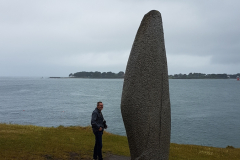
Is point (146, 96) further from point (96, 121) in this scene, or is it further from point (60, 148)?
point (60, 148)

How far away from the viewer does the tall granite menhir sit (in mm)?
6016

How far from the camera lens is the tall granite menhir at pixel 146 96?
19.7 feet

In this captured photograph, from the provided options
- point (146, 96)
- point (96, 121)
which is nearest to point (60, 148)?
point (96, 121)

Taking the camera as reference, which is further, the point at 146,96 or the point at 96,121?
the point at 96,121

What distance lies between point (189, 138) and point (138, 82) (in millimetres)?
23321

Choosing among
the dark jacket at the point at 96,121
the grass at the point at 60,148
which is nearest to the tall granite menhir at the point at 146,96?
the dark jacket at the point at 96,121

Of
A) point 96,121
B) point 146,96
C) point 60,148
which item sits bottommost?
point 60,148

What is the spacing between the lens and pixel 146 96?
604 centimetres

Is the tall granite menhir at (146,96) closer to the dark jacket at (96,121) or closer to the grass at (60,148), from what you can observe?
the dark jacket at (96,121)

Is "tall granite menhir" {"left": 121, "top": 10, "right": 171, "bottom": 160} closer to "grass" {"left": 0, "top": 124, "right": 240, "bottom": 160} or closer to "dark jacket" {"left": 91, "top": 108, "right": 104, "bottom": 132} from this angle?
"dark jacket" {"left": 91, "top": 108, "right": 104, "bottom": 132}

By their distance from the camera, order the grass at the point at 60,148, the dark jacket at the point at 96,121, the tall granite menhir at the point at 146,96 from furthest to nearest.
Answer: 1. the grass at the point at 60,148
2. the dark jacket at the point at 96,121
3. the tall granite menhir at the point at 146,96

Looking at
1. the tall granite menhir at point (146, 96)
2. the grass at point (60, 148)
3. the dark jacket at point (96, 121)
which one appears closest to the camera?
the tall granite menhir at point (146, 96)

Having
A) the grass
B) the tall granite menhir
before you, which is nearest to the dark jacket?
the tall granite menhir

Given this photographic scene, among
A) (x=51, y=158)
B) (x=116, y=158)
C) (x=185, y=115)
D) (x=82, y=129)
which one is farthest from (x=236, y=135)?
(x=51, y=158)
